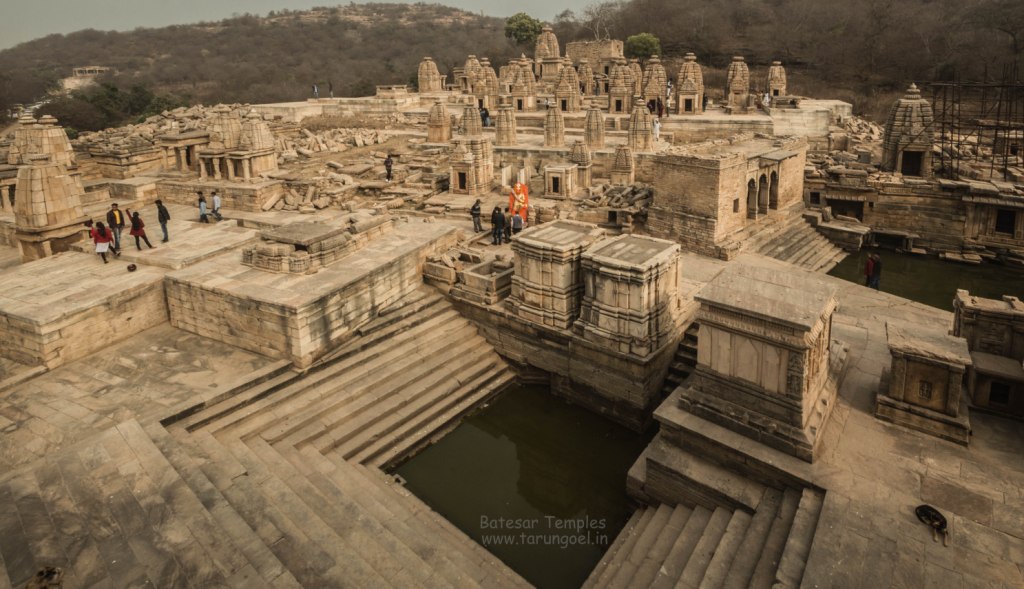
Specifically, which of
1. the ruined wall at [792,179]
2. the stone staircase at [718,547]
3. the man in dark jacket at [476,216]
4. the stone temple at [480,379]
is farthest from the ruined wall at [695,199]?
the stone staircase at [718,547]

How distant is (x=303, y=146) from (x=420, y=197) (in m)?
8.68

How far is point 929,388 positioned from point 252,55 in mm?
74979

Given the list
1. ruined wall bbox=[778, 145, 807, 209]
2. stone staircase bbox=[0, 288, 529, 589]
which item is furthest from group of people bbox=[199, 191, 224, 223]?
ruined wall bbox=[778, 145, 807, 209]

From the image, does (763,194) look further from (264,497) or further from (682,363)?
(264,497)

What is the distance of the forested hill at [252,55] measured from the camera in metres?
48.5

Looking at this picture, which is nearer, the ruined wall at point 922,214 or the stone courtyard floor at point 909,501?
the stone courtyard floor at point 909,501

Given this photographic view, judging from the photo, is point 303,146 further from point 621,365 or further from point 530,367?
point 621,365

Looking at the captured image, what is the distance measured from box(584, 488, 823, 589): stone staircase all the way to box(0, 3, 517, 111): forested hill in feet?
141

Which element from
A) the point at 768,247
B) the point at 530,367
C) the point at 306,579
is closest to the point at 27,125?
the point at 530,367

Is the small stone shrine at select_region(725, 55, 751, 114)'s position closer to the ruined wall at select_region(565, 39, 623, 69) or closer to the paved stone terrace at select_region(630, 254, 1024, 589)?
the ruined wall at select_region(565, 39, 623, 69)

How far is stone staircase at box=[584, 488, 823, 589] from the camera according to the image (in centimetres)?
605

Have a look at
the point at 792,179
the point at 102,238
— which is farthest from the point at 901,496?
the point at 792,179

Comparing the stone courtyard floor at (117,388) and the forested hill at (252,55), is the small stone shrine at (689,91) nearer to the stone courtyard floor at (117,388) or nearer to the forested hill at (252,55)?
the stone courtyard floor at (117,388)

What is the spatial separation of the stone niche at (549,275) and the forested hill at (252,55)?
125 ft
